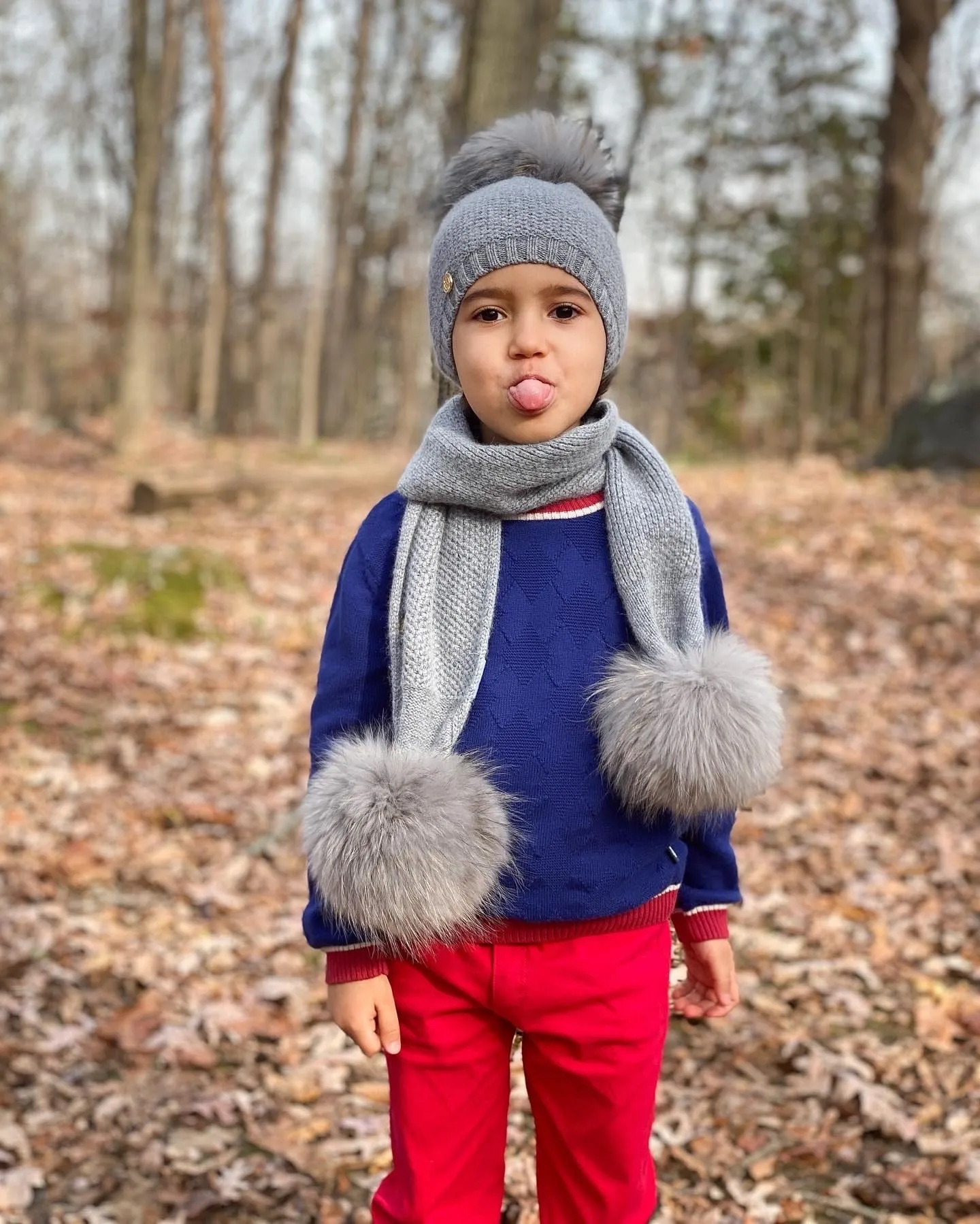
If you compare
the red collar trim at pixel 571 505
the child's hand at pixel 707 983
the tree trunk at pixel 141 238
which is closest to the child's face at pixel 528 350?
the red collar trim at pixel 571 505

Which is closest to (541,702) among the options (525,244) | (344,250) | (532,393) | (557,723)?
(557,723)

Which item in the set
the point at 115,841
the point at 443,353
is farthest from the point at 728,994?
the point at 115,841

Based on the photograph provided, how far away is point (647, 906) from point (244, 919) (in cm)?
266

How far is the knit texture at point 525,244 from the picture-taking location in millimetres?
1716

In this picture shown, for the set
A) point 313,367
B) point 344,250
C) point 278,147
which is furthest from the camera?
point 344,250

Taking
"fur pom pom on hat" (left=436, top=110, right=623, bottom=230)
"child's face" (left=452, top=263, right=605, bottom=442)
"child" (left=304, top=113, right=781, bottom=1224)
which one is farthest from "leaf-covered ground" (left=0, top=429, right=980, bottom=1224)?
"fur pom pom on hat" (left=436, top=110, right=623, bottom=230)

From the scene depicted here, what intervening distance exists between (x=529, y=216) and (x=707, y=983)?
53.8 inches

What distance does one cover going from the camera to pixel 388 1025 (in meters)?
1.76

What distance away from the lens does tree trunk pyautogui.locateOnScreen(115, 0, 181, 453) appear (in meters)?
13.5

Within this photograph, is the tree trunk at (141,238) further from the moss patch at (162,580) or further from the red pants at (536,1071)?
the red pants at (536,1071)

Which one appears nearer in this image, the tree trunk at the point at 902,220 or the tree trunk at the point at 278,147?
the tree trunk at the point at 902,220

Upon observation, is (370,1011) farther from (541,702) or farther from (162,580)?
(162,580)

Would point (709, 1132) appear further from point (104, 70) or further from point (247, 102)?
point (104, 70)

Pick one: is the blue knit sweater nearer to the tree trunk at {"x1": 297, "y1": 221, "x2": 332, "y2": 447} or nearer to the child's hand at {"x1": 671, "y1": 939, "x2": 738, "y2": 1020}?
the child's hand at {"x1": 671, "y1": 939, "x2": 738, "y2": 1020}
